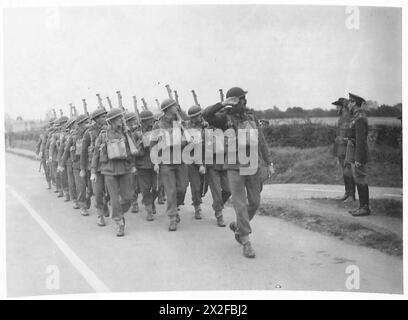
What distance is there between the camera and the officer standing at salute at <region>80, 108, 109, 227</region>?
8188 mm

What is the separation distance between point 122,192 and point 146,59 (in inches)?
84.3

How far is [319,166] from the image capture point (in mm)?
9742

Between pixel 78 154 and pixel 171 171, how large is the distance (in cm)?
264

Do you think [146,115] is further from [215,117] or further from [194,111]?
[215,117]

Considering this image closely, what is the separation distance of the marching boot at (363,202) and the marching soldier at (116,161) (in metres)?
3.51

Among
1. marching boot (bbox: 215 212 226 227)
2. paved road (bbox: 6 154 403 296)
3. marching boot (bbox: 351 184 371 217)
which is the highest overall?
marching boot (bbox: 351 184 371 217)

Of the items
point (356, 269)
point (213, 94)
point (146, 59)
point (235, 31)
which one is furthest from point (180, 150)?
point (356, 269)

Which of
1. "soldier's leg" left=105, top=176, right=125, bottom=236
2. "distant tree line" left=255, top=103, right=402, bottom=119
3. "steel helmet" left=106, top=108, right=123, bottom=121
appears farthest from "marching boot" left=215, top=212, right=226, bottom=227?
"steel helmet" left=106, top=108, right=123, bottom=121

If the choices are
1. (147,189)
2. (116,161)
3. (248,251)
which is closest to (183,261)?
(248,251)

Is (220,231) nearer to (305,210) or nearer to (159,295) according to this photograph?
(305,210)

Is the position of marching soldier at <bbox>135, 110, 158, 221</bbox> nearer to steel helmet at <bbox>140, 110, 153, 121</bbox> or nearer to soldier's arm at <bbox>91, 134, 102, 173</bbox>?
steel helmet at <bbox>140, 110, 153, 121</bbox>

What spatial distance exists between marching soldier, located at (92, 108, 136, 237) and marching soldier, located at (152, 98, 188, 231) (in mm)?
491

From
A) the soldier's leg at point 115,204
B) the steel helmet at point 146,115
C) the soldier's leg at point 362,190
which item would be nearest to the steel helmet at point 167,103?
the soldier's leg at point 115,204

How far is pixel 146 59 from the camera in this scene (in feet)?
23.9
